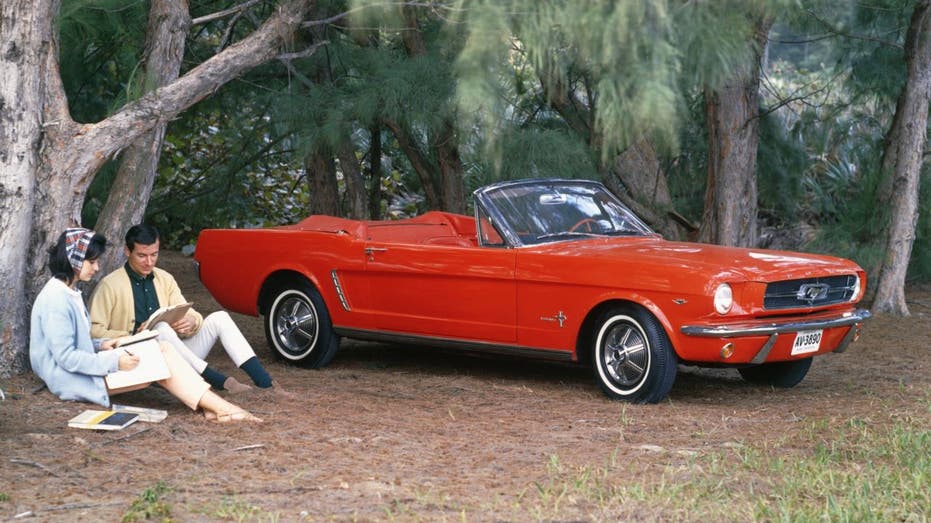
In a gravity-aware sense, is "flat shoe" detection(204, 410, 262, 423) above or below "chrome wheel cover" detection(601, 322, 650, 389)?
below

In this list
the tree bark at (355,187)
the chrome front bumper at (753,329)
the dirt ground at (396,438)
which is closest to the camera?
the dirt ground at (396,438)

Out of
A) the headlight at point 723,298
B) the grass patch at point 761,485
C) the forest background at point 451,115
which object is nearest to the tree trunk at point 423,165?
the forest background at point 451,115

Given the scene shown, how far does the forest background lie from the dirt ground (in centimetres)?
154

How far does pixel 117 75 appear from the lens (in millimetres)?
12141

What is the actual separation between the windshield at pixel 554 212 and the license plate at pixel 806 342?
163 cm

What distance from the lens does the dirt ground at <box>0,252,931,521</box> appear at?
5.55 metres

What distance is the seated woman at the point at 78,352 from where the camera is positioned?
707cm

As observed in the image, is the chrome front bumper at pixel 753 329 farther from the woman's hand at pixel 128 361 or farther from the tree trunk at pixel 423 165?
the tree trunk at pixel 423 165

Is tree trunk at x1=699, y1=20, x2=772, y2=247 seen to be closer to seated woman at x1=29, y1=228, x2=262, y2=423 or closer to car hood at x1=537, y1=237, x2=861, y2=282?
car hood at x1=537, y1=237, x2=861, y2=282

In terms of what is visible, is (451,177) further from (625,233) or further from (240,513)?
(240,513)

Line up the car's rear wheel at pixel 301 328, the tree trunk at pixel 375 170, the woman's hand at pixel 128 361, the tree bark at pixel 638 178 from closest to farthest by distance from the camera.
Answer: the woman's hand at pixel 128 361 < the car's rear wheel at pixel 301 328 < the tree bark at pixel 638 178 < the tree trunk at pixel 375 170

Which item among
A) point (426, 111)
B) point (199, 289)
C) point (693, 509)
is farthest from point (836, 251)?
point (693, 509)

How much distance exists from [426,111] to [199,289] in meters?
5.27

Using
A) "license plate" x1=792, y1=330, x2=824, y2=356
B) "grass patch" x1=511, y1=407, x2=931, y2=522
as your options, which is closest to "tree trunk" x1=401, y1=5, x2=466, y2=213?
"license plate" x1=792, y1=330, x2=824, y2=356
